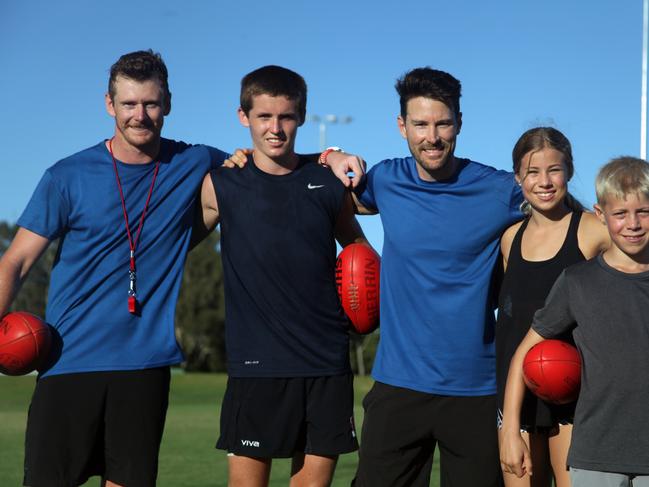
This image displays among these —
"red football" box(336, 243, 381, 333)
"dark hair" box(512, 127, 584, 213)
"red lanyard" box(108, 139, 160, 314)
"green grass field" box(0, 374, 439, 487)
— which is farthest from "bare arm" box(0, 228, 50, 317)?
"green grass field" box(0, 374, 439, 487)

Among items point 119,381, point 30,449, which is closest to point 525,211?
point 119,381

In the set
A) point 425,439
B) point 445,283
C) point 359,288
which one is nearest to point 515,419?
point 425,439

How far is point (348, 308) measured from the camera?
5.17 meters

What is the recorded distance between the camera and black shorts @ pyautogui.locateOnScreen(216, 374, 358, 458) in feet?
16.5

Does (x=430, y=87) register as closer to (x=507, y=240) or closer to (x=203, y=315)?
(x=507, y=240)

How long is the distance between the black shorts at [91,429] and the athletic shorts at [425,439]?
1.13 metres

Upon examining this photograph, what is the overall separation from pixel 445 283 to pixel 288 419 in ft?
3.40

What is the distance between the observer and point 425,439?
5.12m

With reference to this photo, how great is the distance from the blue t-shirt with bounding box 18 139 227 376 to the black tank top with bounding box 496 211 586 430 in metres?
1.63

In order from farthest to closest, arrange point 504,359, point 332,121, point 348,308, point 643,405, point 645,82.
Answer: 1. point 332,121
2. point 645,82
3. point 348,308
4. point 504,359
5. point 643,405

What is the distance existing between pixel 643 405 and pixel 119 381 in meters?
2.51

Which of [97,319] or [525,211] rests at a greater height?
[525,211]

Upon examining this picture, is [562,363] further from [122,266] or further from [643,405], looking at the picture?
[122,266]

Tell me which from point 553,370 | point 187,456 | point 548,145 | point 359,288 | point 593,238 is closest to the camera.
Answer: point 553,370
